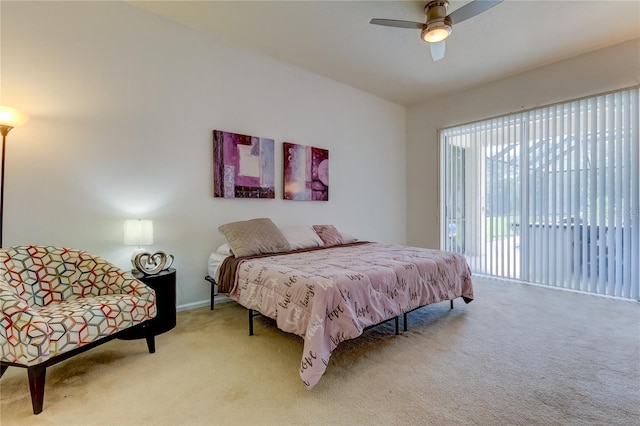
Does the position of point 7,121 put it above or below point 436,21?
below

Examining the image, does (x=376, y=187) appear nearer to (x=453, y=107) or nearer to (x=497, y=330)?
(x=453, y=107)

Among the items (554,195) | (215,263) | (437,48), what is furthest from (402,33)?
(215,263)

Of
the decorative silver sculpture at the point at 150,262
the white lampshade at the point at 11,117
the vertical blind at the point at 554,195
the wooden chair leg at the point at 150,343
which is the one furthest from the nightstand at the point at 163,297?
the vertical blind at the point at 554,195


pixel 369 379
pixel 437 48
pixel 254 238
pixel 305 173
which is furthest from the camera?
pixel 305 173

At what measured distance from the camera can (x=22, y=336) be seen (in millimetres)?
1541

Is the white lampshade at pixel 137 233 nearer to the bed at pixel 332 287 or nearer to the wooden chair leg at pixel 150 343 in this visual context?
the bed at pixel 332 287

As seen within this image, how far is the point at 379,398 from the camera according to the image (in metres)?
1.67

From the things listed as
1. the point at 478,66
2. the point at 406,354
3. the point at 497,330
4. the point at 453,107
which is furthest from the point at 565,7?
the point at 406,354

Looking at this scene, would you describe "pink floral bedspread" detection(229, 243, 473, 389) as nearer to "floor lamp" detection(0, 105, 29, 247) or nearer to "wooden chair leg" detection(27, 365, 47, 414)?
"wooden chair leg" detection(27, 365, 47, 414)

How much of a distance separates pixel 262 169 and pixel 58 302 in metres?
2.36

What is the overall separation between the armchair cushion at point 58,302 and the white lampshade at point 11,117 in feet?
3.09

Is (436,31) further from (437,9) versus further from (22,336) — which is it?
(22,336)

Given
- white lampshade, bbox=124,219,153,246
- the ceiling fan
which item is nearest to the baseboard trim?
white lampshade, bbox=124,219,153,246

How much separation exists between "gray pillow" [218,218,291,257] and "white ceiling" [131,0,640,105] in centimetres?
214
